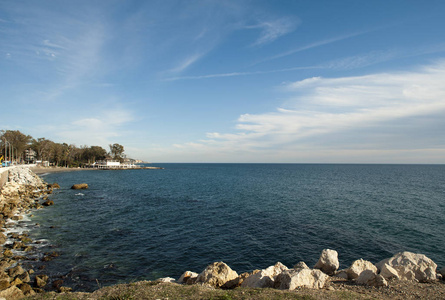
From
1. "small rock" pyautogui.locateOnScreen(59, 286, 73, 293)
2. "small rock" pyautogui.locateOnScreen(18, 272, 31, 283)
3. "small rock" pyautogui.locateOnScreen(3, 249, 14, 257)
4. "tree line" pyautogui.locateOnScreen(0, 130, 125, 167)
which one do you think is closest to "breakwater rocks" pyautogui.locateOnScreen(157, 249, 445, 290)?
"small rock" pyautogui.locateOnScreen(59, 286, 73, 293)

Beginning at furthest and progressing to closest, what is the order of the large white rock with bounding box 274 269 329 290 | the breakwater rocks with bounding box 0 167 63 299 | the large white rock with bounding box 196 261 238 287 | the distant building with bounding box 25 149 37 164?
the distant building with bounding box 25 149 37 164 → the breakwater rocks with bounding box 0 167 63 299 → the large white rock with bounding box 196 261 238 287 → the large white rock with bounding box 274 269 329 290

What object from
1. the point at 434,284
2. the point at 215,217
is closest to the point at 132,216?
the point at 215,217

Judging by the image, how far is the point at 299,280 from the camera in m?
13.4

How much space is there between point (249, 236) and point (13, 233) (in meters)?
27.2

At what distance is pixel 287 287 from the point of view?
13.1 meters

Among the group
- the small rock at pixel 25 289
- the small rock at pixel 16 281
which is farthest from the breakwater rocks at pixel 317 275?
the small rock at pixel 16 281

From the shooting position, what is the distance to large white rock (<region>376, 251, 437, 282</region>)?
14.8m

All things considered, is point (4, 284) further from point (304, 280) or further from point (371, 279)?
point (371, 279)

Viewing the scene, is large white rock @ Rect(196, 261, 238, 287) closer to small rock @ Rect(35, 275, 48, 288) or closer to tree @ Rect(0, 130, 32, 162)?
small rock @ Rect(35, 275, 48, 288)

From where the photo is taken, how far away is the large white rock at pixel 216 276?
47.2 feet

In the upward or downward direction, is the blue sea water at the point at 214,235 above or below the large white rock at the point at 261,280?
below

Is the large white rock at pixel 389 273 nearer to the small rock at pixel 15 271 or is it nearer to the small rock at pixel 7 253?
the small rock at pixel 15 271

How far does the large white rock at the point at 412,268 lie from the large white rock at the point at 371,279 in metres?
1.48

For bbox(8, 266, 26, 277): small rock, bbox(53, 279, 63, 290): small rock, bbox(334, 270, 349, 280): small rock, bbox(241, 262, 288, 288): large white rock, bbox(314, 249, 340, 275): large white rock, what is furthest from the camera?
bbox(8, 266, 26, 277): small rock
